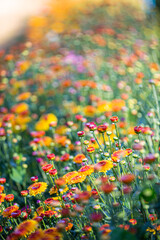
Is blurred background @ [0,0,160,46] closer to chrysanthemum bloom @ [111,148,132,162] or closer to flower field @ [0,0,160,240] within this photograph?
flower field @ [0,0,160,240]

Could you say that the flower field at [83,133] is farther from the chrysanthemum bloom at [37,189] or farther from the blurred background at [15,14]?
the blurred background at [15,14]

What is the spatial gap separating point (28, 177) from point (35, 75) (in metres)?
1.89

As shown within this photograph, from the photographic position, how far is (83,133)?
143 centimetres

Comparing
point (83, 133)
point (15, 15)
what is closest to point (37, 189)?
point (83, 133)

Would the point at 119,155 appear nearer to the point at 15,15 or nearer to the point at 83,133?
the point at 83,133

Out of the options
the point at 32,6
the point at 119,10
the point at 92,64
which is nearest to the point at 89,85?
the point at 92,64

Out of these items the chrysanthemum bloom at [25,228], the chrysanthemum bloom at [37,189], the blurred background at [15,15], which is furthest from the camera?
the blurred background at [15,15]

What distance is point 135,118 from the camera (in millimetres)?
2510

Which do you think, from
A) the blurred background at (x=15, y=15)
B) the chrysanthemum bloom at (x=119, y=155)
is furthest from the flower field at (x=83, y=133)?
the blurred background at (x=15, y=15)

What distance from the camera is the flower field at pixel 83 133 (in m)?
1.19

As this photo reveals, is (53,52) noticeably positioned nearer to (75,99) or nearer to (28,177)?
(75,99)

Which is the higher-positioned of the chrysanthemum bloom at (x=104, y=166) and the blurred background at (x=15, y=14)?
the chrysanthemum bloom at (x=104, y=166)

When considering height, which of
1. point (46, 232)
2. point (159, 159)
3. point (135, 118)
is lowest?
point (135, 118)

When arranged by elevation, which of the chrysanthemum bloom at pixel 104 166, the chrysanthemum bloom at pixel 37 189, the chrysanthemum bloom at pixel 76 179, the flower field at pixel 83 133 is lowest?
the flower field at pixel 83 133
